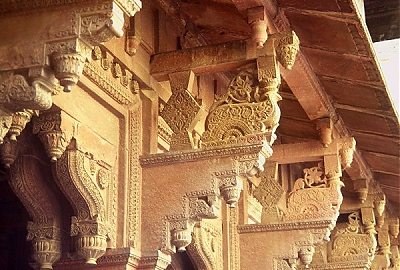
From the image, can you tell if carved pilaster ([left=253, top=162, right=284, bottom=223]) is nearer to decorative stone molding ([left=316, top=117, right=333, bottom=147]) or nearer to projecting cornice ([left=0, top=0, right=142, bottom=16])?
decorative stone molding ([left=316, top=117, right=333, bottom=147])

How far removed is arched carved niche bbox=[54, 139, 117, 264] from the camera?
191 inches

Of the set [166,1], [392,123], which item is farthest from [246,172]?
[392,123]

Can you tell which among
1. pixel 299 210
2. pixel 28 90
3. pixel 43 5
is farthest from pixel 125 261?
pixel 299 210

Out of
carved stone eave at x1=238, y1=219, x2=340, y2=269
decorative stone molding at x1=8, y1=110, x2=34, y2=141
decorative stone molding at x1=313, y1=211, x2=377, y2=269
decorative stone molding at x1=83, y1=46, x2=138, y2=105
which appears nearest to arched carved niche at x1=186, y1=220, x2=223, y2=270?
carved stone eave at x1=238, y1=219, x2=340, y2=269

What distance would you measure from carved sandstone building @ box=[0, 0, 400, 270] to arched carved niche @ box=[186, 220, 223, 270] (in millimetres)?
14

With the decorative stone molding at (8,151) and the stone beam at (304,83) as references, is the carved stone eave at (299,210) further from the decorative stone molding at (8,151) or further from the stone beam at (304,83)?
the decorative stone molding at (8,151)

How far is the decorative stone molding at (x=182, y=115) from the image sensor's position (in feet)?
17.6

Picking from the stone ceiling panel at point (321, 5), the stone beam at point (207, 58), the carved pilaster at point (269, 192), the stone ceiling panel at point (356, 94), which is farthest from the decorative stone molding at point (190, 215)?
the carved pilaster at point (269, 192)

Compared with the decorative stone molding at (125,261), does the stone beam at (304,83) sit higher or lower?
higher

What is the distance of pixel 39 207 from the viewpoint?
5.09m

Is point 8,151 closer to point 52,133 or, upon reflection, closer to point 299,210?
point 52,133

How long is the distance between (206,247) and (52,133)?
82.3 inches

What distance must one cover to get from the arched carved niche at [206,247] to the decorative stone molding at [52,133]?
1824 mm

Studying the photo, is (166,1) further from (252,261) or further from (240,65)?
(252,261)
